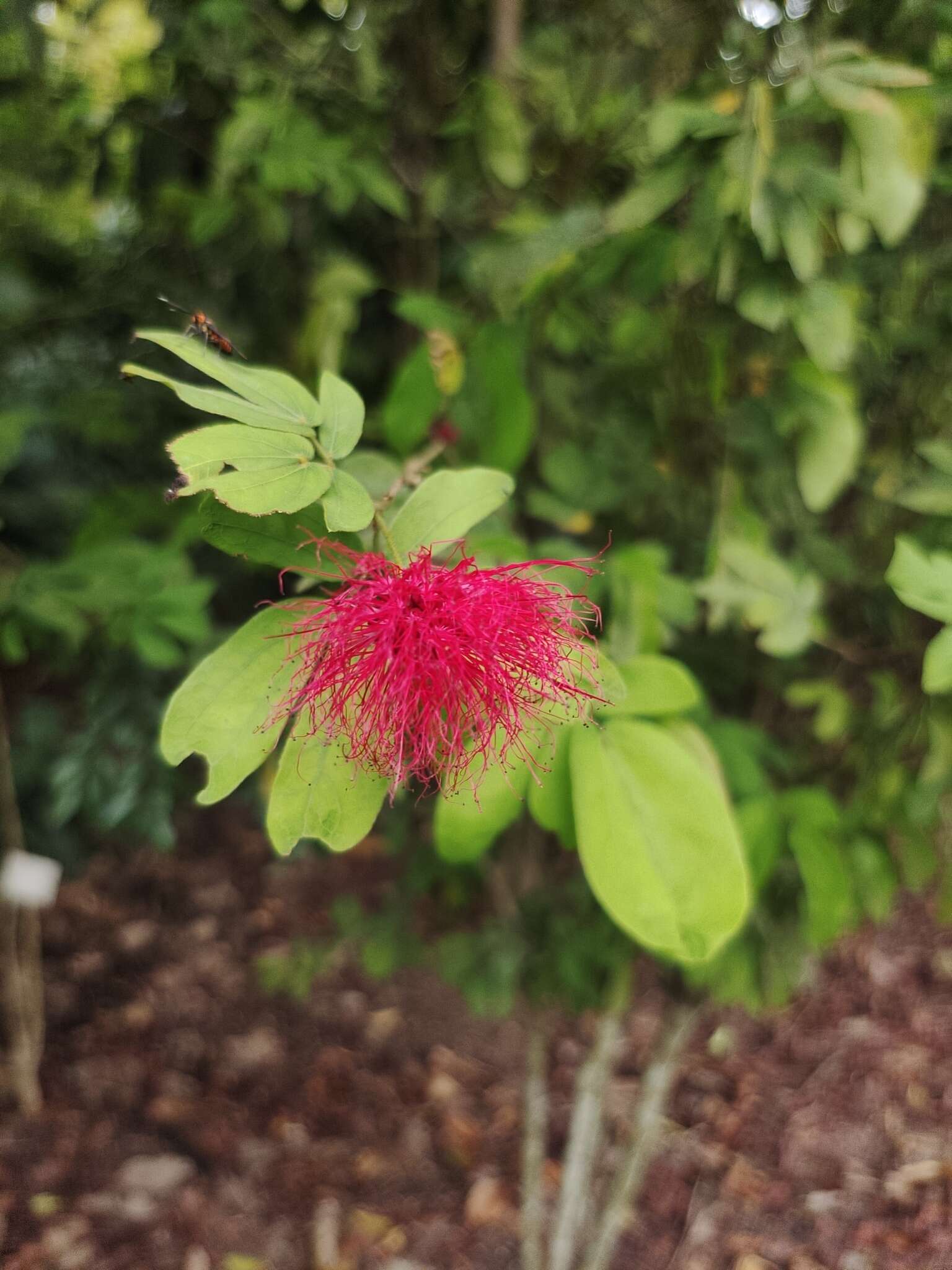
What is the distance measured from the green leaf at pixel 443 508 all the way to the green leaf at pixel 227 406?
0.07m

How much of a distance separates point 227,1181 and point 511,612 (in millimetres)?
1110

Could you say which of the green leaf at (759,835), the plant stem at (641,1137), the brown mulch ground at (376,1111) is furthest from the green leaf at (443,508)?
the brown mulch ground at (376,1111)

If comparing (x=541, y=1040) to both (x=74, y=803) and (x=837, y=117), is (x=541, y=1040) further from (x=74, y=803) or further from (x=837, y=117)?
(x=837, y=117)

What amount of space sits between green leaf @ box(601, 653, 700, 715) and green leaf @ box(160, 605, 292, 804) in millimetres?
244

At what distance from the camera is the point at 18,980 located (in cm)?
125

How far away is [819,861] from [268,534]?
0.64 metres

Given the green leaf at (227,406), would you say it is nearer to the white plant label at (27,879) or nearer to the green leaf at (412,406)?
the green leaf at (412,406)

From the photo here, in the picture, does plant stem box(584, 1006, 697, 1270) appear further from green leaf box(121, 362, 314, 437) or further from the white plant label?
green leaf box(121, 362, 314, 437)

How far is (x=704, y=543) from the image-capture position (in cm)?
112

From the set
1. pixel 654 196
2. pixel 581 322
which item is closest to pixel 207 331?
pixel 654 196

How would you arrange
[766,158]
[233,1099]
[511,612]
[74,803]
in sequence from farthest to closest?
[233,1099], [74,803], [766,158], [511,612]

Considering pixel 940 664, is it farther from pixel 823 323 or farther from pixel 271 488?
pixel 271 488

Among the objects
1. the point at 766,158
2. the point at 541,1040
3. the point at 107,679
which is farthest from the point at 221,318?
the point at 541,1040

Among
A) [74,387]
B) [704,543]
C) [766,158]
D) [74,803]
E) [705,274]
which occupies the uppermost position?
[766,158]
